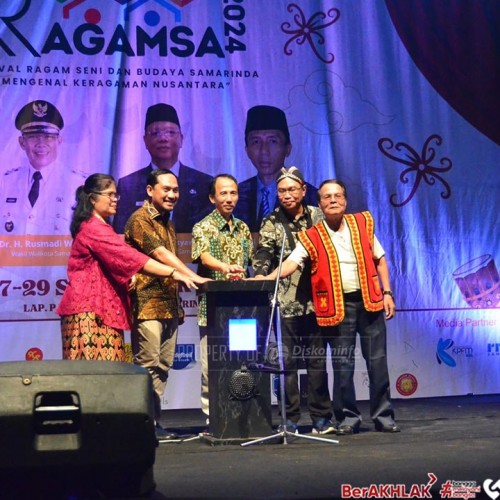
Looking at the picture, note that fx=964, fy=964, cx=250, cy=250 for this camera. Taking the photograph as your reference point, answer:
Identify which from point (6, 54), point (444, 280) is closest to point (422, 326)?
point (444, 280)

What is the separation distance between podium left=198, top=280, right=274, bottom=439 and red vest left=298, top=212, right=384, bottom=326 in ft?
1.23

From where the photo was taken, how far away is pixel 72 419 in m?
3.11

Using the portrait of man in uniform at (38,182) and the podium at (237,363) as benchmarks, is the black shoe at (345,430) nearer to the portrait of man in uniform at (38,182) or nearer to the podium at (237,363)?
the podium at (237,363)

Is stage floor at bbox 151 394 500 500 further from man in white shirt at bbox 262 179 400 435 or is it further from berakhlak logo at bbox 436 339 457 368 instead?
berakhlak logo at bbox 436 339 457 368

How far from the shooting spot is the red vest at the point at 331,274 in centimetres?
515

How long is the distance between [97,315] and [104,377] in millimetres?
1424

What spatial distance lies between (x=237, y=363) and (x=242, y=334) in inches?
5.9

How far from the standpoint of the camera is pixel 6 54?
20.6 feet

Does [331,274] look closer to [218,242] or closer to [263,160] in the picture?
[218,242]

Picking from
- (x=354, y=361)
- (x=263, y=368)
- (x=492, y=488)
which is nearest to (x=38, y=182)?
(x=263, y=368)

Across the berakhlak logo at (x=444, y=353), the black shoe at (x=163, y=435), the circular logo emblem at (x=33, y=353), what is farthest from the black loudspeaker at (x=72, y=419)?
the berakhlak logo at (x=444, y=353)

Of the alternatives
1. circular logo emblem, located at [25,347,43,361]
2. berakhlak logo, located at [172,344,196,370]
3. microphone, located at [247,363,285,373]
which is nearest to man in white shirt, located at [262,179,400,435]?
microphone, located at [247,363,285,373]

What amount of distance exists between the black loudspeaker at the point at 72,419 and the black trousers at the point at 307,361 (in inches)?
84.6

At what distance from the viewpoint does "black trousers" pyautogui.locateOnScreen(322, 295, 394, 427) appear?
5.19m
